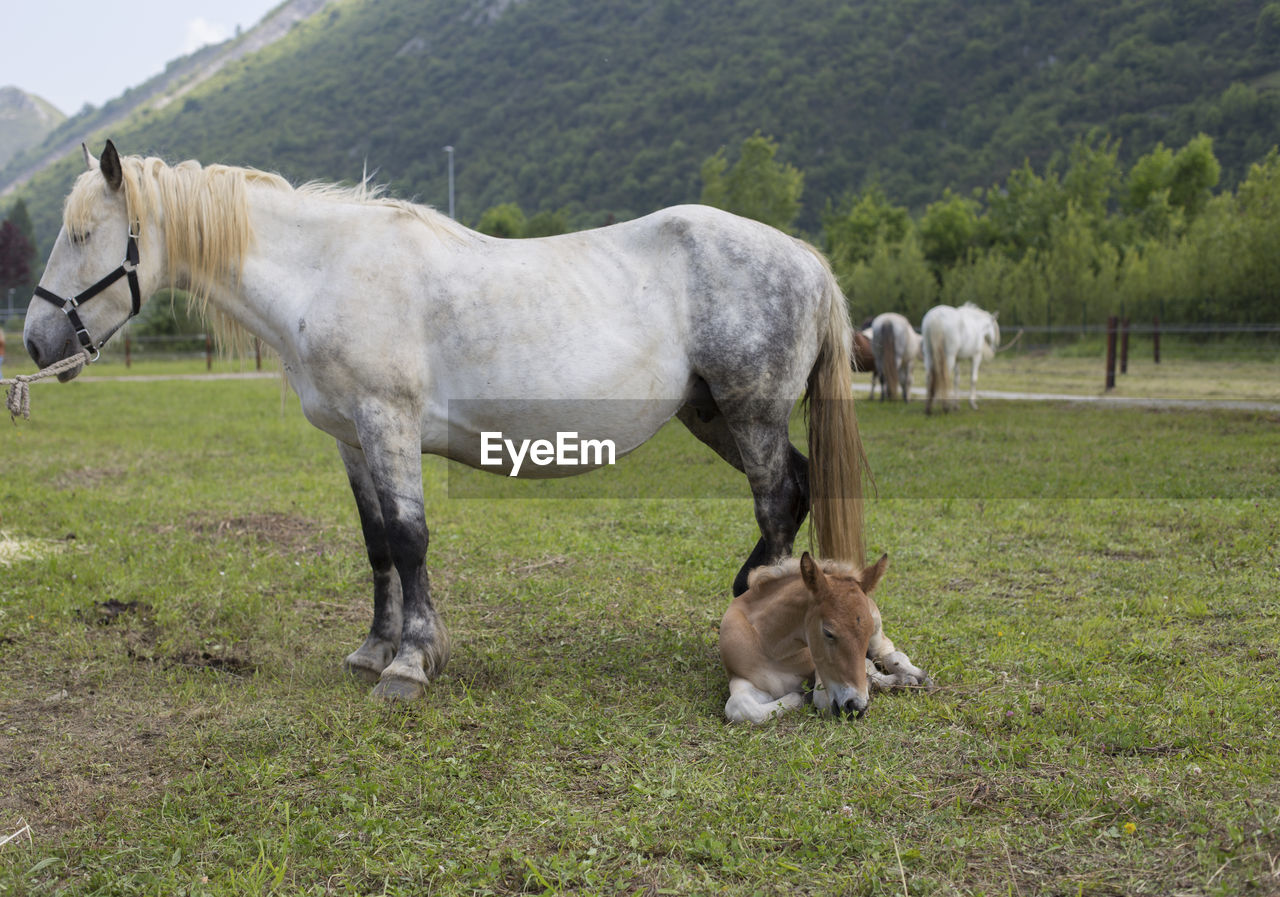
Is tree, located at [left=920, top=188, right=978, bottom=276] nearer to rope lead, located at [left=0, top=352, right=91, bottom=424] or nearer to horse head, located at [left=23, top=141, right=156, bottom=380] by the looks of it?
horse head, located at [left=23, top=141, right=156, bottom=380]

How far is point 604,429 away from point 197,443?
9.72m

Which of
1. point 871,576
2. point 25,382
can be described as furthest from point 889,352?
point 25,382

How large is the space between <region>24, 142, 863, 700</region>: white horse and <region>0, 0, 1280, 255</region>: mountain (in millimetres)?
42040

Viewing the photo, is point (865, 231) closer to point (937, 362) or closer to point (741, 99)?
→ point (937, 362)

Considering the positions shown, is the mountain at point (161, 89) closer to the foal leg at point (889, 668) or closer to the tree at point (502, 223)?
the tree at point (502, 223)

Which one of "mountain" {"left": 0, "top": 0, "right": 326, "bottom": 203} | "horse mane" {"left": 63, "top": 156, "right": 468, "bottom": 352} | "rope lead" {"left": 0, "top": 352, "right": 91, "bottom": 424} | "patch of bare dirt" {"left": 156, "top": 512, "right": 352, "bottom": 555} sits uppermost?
"mountain" {"left": 0, "top": 0, "right": 326, "bottom": 203}

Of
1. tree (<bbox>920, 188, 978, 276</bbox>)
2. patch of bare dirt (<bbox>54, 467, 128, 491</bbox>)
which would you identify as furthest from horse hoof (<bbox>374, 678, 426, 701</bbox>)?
tree (<bbox>920, 188, 978, 276</bbox>)

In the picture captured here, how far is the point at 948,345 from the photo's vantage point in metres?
15.3

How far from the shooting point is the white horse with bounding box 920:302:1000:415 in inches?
588

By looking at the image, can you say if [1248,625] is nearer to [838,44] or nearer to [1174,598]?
[1174,598]

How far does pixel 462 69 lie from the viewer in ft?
346

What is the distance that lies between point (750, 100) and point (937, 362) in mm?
71287

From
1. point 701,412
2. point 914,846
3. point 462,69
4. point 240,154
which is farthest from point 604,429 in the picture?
point 462,69

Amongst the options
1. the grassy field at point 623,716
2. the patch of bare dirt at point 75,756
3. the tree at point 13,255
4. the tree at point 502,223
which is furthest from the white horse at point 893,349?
the tree at point 13,255
